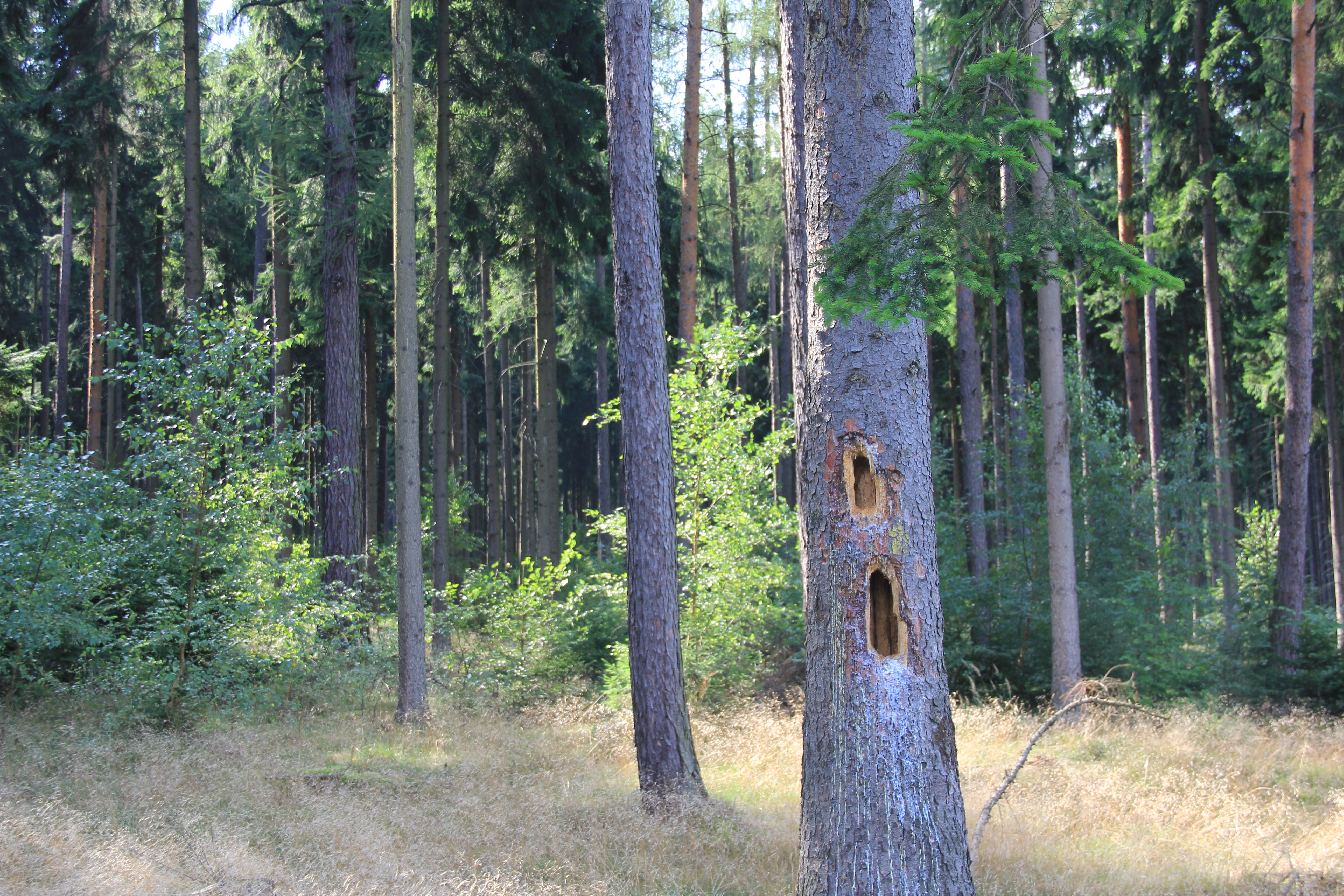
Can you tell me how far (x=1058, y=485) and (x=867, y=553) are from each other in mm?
8098

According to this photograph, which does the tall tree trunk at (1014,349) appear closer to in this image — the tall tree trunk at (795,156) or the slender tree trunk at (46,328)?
the tall tree trunk at (795,156)

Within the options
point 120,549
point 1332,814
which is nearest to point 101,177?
point 120,549

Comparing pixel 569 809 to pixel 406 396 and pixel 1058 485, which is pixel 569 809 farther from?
pixel 1058 485

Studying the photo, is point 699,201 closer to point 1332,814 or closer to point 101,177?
point 101,177

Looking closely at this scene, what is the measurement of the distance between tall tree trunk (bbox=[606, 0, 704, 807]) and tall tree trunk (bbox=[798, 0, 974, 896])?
10.5ft

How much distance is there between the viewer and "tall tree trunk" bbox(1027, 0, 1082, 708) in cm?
1096

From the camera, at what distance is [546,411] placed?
16.0 metres

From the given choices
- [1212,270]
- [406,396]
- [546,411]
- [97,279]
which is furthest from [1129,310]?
[97,279]

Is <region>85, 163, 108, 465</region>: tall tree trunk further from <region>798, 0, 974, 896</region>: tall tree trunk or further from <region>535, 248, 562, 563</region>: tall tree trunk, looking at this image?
<region>798, 0, 974, 896</region>: tall tree trunk

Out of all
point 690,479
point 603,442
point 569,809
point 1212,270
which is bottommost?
point 569,809

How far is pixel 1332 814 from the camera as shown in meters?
7.93

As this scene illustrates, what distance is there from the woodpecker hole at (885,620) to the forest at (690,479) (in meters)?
0.02

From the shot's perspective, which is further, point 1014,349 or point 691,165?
point 1014,349

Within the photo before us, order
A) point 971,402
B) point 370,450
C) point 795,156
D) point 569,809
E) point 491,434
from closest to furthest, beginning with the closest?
point 795,156 → point 569,809 → point 971,402 → point 370,450 → point 491,434
